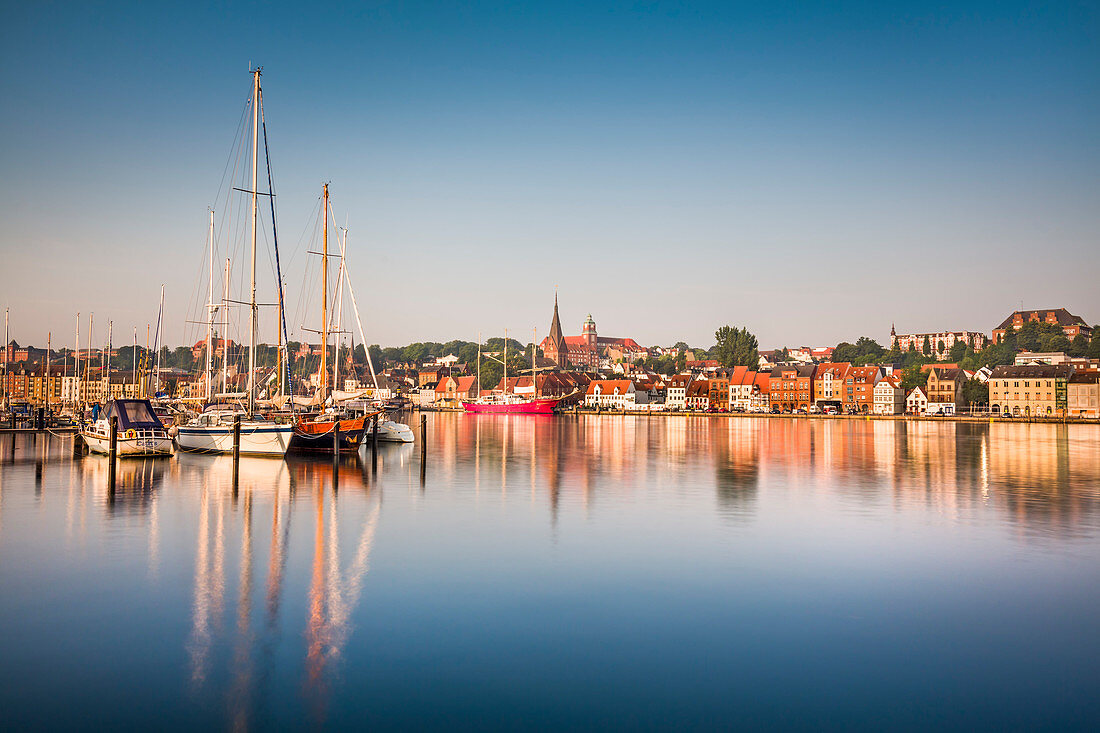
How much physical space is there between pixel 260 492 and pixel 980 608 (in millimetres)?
22382

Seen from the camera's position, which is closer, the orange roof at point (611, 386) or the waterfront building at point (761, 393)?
the waterfront building at point (761, 393)

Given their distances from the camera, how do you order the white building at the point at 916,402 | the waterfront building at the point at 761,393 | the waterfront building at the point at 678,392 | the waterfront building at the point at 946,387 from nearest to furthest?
the white building at the point at 916,402 < the waterfront building at the point at 946,387 < the waterfront building at the point at 761,393 < the waterfront building at the point at 678,392

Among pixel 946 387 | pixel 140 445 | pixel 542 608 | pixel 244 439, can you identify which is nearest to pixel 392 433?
pixel 244 439

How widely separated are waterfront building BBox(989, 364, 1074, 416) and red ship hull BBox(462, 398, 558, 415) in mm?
74175

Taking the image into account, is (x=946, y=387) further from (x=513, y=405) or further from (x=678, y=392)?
(x=513, y=405)

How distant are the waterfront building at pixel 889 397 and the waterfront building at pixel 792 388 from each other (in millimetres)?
12427

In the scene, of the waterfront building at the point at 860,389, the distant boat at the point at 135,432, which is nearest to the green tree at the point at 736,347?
the waterfront building at the point at 860,389

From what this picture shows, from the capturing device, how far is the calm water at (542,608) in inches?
404

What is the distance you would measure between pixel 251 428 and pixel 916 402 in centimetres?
12917

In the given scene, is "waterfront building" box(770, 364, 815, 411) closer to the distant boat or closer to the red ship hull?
the red ship hull

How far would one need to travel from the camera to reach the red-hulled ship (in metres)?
143

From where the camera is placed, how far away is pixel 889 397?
144 metres

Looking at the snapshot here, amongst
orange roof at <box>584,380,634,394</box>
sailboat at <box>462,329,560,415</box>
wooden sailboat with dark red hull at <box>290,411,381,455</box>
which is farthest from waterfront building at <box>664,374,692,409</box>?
wooden sailboat with dark red hull at <box>290,411,381,455</box>

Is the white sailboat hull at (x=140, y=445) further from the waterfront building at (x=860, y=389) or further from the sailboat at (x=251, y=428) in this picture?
the waterfront building at (x=860, y=389)
